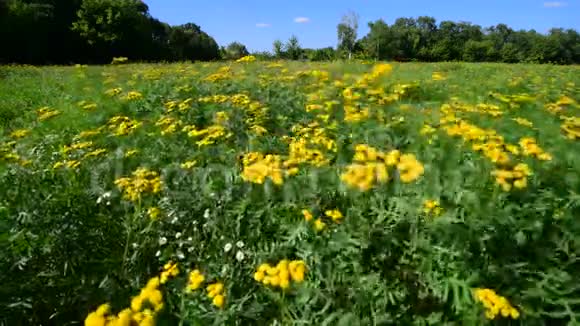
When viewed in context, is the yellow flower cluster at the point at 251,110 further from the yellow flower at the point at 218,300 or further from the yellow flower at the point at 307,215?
the yellow flower at the point at 218,300

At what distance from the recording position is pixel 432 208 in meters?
2.46

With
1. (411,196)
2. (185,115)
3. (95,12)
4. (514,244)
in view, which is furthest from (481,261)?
(95,12)

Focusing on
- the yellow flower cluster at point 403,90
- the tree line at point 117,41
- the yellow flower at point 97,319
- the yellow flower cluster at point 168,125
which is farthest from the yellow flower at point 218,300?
the tree line at point 117,41

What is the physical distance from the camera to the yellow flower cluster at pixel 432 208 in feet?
7.98

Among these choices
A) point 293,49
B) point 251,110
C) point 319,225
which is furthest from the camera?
point 293,49

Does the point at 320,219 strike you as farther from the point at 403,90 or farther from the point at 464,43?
the point at 464,43

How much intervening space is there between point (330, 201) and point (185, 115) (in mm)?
3124

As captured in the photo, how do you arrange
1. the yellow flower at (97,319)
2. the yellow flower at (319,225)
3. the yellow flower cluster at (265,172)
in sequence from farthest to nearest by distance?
the yellow flower cluster at (265,172)
the yellow flower at (319,225)
the yellow flower at (97,319)

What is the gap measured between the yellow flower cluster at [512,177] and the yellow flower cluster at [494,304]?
70 centimetres

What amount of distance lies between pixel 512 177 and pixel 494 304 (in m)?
0.86

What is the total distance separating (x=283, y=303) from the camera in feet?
7.10

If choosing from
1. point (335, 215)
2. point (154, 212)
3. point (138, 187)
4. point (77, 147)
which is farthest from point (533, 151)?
point (77, 147)

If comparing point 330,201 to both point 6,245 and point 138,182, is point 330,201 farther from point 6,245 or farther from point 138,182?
point 6,245

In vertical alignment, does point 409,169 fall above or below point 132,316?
above
